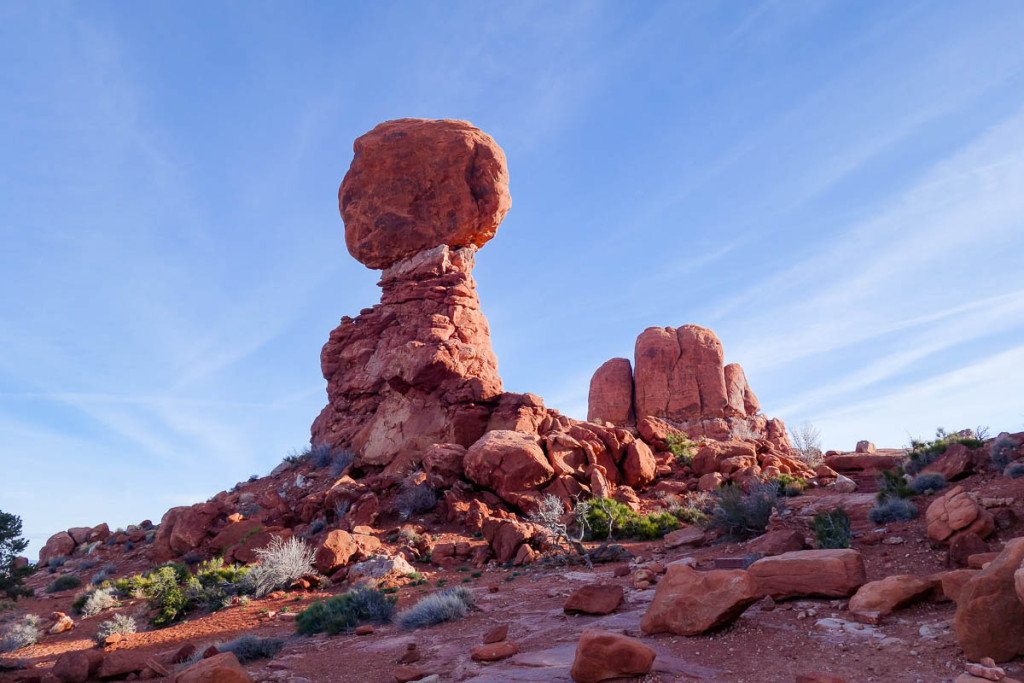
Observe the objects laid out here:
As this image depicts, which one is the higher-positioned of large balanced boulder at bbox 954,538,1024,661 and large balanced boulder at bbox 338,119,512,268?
large balanced boulder at bbox 338,119,512,268

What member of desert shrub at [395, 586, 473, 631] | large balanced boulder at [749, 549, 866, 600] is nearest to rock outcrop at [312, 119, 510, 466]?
desert shrub at [395, 586, 473, 631]

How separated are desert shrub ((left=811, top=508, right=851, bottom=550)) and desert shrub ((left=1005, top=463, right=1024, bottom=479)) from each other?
2.60 meters

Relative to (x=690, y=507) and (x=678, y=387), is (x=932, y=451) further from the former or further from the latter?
(x=678, y=387)

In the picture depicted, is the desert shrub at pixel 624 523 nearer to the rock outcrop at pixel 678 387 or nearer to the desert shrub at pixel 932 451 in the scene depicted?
the desert shrub at pixel 932 451

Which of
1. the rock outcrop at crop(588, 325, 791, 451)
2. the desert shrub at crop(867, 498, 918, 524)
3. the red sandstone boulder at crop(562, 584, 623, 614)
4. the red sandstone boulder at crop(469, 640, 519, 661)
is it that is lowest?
the red sandstone boulder at crop(469, 640, 519, 661)

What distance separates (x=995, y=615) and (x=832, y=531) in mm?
4738

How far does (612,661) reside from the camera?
5.42m

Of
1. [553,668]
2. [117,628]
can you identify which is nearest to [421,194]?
[117,628]

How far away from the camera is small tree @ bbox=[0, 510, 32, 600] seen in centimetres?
925

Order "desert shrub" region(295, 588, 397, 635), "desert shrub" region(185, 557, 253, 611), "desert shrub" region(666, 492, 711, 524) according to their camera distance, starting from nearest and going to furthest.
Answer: "desert shrub" region(295, 588, 397, 635) < "desert shrub" region(185, 557, 253, 611) < "desert shrub" region(666, 492, 711, 524)

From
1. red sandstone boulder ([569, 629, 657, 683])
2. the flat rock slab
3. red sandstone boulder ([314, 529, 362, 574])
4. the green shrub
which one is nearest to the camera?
red sandstone boulder ([569, 629, 657, 683])

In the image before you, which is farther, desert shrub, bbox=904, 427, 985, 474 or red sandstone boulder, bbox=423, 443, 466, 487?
red sandstone boulder, bbox=423, 443, 466, 487

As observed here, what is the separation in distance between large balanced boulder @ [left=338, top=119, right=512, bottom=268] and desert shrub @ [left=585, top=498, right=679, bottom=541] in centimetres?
1354

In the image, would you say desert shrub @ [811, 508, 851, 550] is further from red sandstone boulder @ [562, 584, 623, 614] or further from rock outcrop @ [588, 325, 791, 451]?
rock outcrop @ [588, 325, 791, 451]
